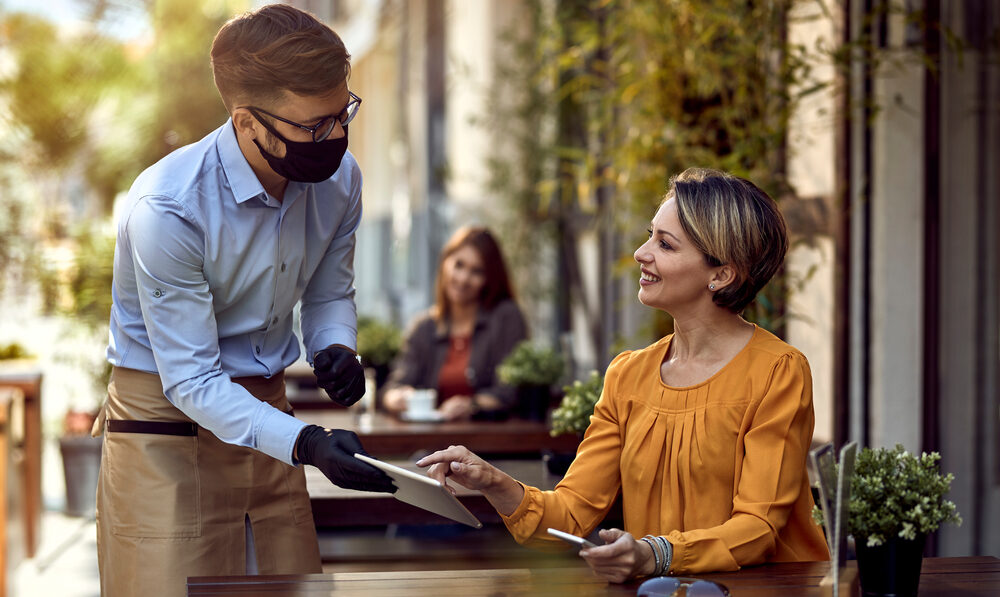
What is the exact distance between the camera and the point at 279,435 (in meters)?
1.79

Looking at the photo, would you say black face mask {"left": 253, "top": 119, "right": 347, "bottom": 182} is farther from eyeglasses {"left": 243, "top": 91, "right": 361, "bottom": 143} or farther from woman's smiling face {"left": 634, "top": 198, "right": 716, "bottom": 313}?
woman's smiling face {"left": 634, "top": 198, "right": 716, "bottom": 313}

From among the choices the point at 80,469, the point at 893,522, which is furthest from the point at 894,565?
the point at 80,469

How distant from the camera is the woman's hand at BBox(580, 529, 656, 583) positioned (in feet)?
5.02

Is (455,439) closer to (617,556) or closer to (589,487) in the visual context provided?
(589,487)

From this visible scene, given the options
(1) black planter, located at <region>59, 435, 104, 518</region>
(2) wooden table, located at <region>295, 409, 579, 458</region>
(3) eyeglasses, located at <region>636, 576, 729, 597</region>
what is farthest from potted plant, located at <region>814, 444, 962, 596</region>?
(1) black planter, located at <region>59, 435, 104, 518</region>

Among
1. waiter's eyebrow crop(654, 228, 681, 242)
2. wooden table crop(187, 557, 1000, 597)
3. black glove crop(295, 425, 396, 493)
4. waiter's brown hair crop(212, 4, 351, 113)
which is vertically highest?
waiter's brown hair crop(212, 4, 351, 113)

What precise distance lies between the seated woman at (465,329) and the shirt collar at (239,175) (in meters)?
2.45

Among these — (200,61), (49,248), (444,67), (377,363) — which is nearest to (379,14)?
(444,67)

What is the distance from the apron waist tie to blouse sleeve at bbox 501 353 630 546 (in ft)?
1.95

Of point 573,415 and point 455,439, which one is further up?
point 573,415

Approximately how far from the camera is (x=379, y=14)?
1052 centimetres

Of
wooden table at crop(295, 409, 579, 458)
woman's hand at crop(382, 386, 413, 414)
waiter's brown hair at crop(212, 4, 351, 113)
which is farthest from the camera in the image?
woman's hand at crop(382, 386, 413, 414)

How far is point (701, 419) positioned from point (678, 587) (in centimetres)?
40

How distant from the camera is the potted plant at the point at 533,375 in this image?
12.0ft
